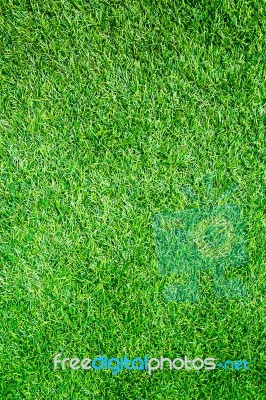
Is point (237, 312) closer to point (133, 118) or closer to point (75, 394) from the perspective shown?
point (75, 394)

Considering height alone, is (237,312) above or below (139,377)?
above

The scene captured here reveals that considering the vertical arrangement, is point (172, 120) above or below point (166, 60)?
below

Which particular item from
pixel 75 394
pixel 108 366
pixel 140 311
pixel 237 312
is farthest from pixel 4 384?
pixel 237 312

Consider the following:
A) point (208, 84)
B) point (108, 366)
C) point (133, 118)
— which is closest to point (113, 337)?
point (108, 366)

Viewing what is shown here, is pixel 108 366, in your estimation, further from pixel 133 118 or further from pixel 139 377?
pixel 133 118

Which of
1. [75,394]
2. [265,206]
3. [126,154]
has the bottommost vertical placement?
[75,394]

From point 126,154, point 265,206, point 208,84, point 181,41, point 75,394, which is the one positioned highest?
point 181,41
